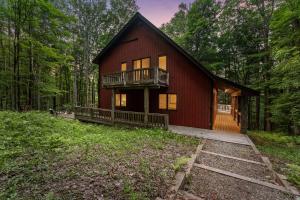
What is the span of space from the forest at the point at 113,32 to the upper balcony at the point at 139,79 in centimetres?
768

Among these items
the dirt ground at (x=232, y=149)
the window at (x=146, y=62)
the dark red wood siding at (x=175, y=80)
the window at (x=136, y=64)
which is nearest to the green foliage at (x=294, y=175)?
the dirt ground at (x=232, y=149)

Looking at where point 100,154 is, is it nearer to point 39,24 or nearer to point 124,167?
point 124,167

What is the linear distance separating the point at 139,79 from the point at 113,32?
13.1 m

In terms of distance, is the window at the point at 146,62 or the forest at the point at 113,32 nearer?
the window at the point at 146,62

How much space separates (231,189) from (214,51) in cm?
1792

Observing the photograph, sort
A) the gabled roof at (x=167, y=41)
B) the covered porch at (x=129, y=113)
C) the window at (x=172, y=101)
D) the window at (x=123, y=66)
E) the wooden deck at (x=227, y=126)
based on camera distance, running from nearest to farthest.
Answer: the gabled roof at (x=167, y=41), the covered porch at (x=129, y=113), the wooden deck at (x=227, y=126), the window at (x=172, y=101), the window at (x=123, y=66)

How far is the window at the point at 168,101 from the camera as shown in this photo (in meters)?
12.1

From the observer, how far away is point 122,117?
39.5 feet

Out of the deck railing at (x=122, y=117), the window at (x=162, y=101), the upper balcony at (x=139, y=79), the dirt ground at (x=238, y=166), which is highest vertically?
the upper balcony at (x=139, y=79)

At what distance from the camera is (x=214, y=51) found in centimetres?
1864

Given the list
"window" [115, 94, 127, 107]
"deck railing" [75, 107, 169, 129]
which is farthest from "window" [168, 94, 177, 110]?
"window" [115, 94, 127, 107]

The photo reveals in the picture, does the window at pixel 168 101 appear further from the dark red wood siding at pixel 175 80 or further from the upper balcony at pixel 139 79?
the upper balcony at pixel 139 79

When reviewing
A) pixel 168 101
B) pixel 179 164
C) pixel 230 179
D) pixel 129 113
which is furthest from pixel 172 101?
pixel 230 179

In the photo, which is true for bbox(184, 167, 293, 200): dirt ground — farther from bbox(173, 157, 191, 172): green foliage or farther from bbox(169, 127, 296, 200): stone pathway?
bbox(173, 157, 191, 172): green foliage
